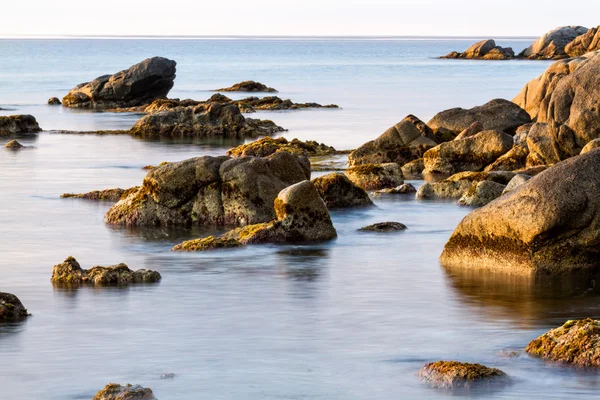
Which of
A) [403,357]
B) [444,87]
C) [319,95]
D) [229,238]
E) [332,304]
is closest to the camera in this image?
[403,357]

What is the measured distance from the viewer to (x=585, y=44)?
130m

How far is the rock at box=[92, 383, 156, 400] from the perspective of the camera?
11.9 meters

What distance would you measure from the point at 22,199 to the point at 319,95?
186ft

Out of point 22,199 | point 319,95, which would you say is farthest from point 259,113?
point 22,199

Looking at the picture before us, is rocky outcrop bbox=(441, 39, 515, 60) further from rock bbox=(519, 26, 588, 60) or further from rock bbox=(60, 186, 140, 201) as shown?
rock bbox=(60, 186, 140, 201)

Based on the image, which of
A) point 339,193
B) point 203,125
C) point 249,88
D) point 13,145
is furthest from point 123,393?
point 249,88

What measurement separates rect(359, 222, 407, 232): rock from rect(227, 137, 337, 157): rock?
13101mm

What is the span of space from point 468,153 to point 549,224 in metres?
17.8

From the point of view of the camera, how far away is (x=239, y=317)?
16656 millimetres

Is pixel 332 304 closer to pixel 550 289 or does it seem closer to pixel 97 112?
pixel 550 289

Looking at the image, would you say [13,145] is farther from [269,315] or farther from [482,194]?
[269,315]

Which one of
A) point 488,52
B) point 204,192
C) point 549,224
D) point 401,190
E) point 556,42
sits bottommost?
point 401,190

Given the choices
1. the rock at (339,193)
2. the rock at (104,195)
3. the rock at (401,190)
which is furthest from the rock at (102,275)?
the rock at (401,190)

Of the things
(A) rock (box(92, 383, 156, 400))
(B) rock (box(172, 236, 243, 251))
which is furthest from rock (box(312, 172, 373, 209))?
(A) rock (box(92, 383, 156, 400))
